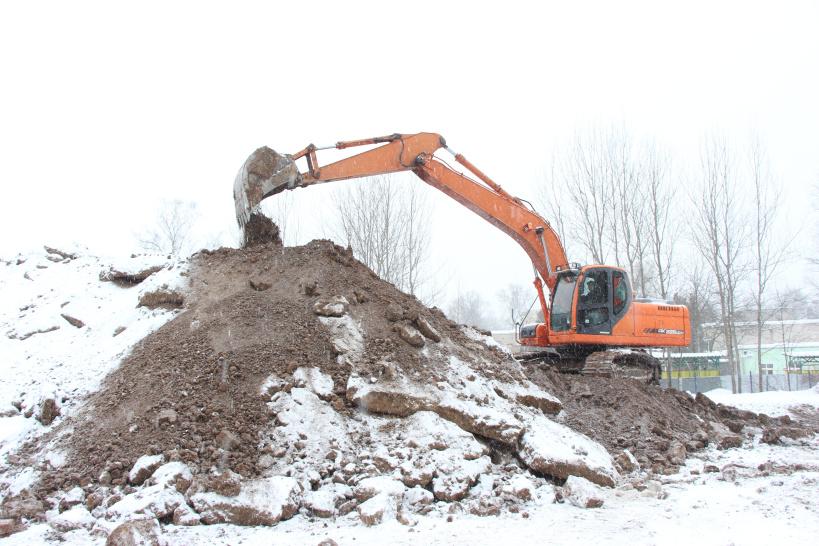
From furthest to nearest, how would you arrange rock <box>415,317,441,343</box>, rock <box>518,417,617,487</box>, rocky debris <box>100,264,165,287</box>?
rocky debris <box>100,264,165,287</box> < rock <box>415,317,441,343</box> < rock <box>518,417,617,487</box>

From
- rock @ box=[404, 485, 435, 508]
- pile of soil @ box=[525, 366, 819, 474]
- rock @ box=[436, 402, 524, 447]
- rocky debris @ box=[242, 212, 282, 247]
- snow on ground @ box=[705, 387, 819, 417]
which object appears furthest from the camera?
snow on ground @ box=[705, 387, 819, 417]

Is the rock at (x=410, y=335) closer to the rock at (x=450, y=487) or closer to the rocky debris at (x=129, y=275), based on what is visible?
the rock at (x=450, y=487)

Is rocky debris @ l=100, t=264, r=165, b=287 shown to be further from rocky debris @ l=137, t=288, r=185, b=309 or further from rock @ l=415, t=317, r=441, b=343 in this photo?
rock @ l=415, t=317, r=441, b=343

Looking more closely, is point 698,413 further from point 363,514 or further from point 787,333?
point 787,333

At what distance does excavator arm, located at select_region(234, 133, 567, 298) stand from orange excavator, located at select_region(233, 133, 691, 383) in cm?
2

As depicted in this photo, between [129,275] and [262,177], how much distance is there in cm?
304

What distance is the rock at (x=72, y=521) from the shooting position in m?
4.41

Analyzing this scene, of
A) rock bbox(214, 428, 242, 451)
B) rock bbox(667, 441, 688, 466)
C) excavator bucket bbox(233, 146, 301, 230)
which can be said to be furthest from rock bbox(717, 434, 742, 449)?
excavator bucket bbox(233, 146, 301, 230)

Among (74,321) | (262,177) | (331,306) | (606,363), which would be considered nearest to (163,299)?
(74,321)

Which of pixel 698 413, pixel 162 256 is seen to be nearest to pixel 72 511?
pixel 162 256

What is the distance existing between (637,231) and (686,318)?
918cm

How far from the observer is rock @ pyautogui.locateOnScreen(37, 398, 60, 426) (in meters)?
6.06

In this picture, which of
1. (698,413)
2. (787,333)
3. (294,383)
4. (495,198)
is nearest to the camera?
(294,383)

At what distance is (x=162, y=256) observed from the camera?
9.45 m
